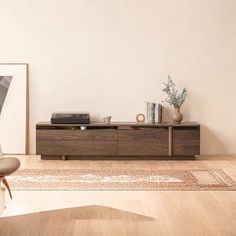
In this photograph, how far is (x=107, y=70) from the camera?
6.80 m

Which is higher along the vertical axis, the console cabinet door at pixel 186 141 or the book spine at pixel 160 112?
the book spine at pixel 160 112

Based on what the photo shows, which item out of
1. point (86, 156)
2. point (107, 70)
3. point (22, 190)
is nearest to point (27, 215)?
point (22, 190)

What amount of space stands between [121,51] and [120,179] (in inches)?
86.8

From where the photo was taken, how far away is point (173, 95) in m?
6.70

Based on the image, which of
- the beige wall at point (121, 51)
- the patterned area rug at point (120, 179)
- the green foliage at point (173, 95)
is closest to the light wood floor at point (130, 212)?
the patterned area rug at point (120, 179)

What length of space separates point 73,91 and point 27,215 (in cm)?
318

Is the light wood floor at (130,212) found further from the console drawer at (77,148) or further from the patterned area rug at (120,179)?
the console drawer at (77,148)

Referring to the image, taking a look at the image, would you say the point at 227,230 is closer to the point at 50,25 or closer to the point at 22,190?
the point at 22,190

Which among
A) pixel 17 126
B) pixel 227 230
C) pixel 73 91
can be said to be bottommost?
pixel 227 230

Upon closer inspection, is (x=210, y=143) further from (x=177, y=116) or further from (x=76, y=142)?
(x=76, y=142)

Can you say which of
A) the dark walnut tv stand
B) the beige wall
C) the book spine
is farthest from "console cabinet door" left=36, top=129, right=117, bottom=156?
the book spine

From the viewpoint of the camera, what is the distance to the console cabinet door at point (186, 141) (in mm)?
6406

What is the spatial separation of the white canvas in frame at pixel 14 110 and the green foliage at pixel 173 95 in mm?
1964

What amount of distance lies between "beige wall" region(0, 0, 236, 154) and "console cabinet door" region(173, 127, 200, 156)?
1.53 ft
